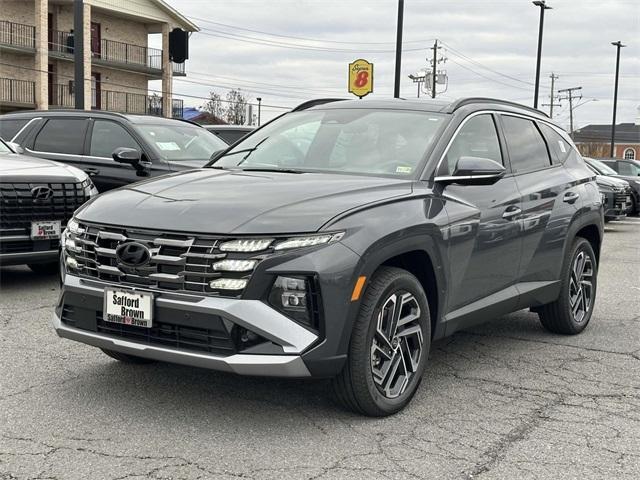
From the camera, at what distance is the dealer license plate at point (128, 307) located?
367cm

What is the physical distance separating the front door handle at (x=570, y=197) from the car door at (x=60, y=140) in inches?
239

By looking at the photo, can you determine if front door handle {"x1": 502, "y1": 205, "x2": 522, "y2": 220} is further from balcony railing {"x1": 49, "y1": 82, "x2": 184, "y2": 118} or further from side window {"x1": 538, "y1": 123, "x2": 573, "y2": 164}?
balcony railing {"x1": 49, "y1": 82, "x2": 184, "y2": 118}

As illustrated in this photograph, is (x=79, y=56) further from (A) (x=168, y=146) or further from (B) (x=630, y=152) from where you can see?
(B) (x=630, y=152)

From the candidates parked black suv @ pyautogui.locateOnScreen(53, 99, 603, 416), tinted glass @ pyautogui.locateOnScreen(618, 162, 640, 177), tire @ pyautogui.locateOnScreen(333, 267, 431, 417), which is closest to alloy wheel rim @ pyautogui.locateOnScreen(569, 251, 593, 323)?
parked black suv @ pyautogui.locateOnScreen(53, 99, 603, 416)

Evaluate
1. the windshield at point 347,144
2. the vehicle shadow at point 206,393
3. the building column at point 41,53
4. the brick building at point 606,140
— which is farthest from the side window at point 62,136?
the brick building at point 606,140

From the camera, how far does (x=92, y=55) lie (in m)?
38.8

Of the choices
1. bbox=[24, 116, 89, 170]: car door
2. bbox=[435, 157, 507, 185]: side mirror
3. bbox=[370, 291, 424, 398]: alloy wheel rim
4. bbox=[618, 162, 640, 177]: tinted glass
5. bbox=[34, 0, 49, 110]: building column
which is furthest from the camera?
bbox=[34, 0, 49, 110]: building column

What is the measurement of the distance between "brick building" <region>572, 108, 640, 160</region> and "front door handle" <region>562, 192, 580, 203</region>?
91.2 metres

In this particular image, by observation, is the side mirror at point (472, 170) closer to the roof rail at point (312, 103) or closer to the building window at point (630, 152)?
the roof rail at point (312, 103)

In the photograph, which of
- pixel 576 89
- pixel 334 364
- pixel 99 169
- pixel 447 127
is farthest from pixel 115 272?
pixel 576 89

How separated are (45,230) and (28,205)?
267 millimetres

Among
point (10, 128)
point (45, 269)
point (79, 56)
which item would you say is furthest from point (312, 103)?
point (79, 56)

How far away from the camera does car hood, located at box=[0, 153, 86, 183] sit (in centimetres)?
698

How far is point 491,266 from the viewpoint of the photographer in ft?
16.0
